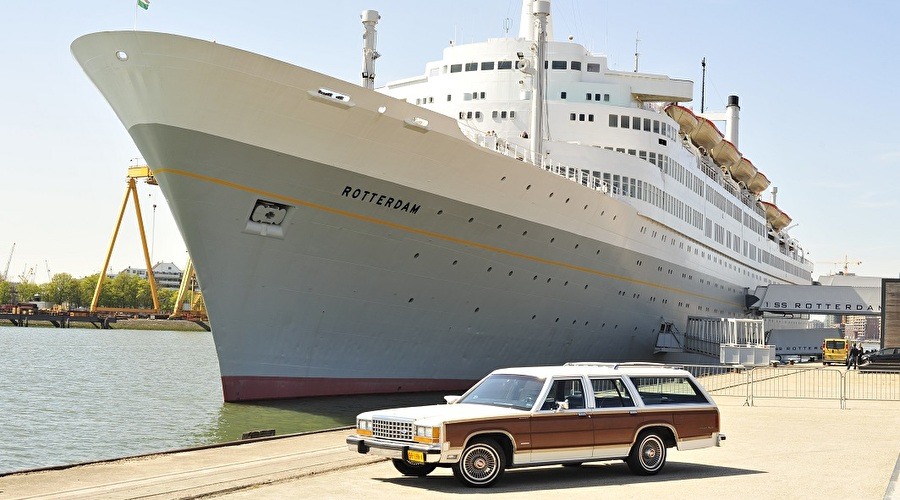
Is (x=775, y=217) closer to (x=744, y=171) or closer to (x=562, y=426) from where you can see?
(x=744, y=171)

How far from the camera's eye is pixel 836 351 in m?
48.3

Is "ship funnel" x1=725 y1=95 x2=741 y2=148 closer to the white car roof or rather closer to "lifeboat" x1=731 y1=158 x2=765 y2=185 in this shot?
"lifeboat" x1=731 y1=158 x2=765 y2=185

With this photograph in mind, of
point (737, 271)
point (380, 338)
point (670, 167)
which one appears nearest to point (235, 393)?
point (380, 338)

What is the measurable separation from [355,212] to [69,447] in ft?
23.8

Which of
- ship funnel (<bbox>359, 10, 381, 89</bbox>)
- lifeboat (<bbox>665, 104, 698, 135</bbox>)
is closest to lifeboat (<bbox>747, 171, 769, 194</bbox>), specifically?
lifeboat (<bbox>665, 104, 698, 135</bbox>)

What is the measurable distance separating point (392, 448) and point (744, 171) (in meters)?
49.2

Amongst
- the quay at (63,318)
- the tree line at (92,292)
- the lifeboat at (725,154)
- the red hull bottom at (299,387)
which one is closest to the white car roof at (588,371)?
the red hull bottom at (299,387)

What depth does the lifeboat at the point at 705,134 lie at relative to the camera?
4347cm

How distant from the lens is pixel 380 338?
21.7 m

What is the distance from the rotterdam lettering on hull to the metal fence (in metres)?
8.26

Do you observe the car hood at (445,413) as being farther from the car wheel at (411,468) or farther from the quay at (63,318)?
the quay at (63,318)

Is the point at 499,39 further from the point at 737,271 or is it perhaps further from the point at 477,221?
the point at 737,271

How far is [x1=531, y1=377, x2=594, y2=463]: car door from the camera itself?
1007 cm

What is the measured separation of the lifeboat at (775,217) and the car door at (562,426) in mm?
56259
